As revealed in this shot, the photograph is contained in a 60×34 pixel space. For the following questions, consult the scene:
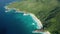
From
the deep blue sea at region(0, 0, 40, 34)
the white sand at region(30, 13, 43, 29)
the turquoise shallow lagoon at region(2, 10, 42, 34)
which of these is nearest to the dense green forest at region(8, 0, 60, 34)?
the white sand at region(30, 13, 43, 29)

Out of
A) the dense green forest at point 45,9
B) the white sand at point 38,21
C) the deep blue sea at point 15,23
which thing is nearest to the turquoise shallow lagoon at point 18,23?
the deep blue sea at point 15,23

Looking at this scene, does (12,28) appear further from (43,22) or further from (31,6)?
(31,6)

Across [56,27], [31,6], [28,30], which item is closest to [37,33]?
[28,30]

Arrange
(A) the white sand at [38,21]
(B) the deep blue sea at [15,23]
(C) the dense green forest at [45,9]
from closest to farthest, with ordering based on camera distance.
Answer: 1. (B) the deep blue sea at [15,23]
2. (A) the white sand at [38,21]
3. (C) the dense green forest at [45,9]

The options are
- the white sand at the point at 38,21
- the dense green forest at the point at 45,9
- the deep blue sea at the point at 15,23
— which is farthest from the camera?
the dense green forest at the point at 45,9

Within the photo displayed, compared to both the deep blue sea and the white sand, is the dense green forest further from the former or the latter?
the deep blue sea

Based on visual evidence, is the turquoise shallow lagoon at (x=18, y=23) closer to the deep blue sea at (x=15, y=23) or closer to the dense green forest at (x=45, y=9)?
the deep blue sea at (x=15, y=23)
